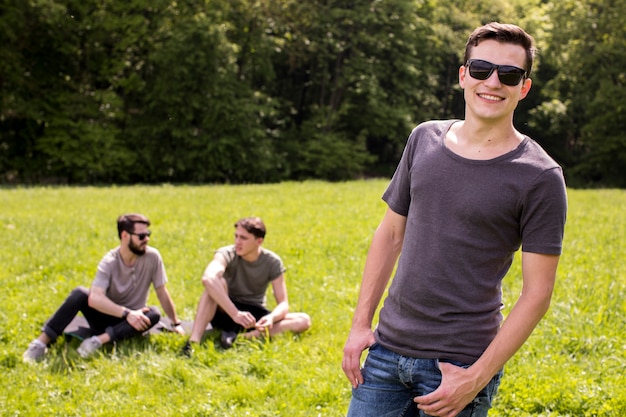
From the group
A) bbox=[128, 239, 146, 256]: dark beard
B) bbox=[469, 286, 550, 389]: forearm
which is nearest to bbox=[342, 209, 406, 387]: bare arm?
bbox=[469, 286, 550, 389]: forearm

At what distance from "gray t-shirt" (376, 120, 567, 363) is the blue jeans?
0.15ft

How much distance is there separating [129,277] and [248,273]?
115 cm

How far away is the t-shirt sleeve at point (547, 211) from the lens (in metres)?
2.07

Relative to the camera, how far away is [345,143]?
30922 mm

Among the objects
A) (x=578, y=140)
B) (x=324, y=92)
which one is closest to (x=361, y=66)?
(x=324, y=92)

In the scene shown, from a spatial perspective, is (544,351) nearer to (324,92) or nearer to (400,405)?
(400,405)

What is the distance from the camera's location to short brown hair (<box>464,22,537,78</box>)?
2.19 m

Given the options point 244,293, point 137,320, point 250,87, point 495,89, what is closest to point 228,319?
point 244,293

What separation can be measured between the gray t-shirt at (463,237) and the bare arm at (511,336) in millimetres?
65

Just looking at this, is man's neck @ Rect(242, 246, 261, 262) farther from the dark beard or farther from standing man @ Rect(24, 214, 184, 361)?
the dark beard

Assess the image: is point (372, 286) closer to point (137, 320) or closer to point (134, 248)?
point (137, 320)

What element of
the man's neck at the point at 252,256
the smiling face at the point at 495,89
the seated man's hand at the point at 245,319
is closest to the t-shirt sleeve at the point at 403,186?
the smiling face at the point at 495,89

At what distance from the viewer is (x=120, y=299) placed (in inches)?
250

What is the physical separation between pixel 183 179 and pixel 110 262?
22154 millimetres
